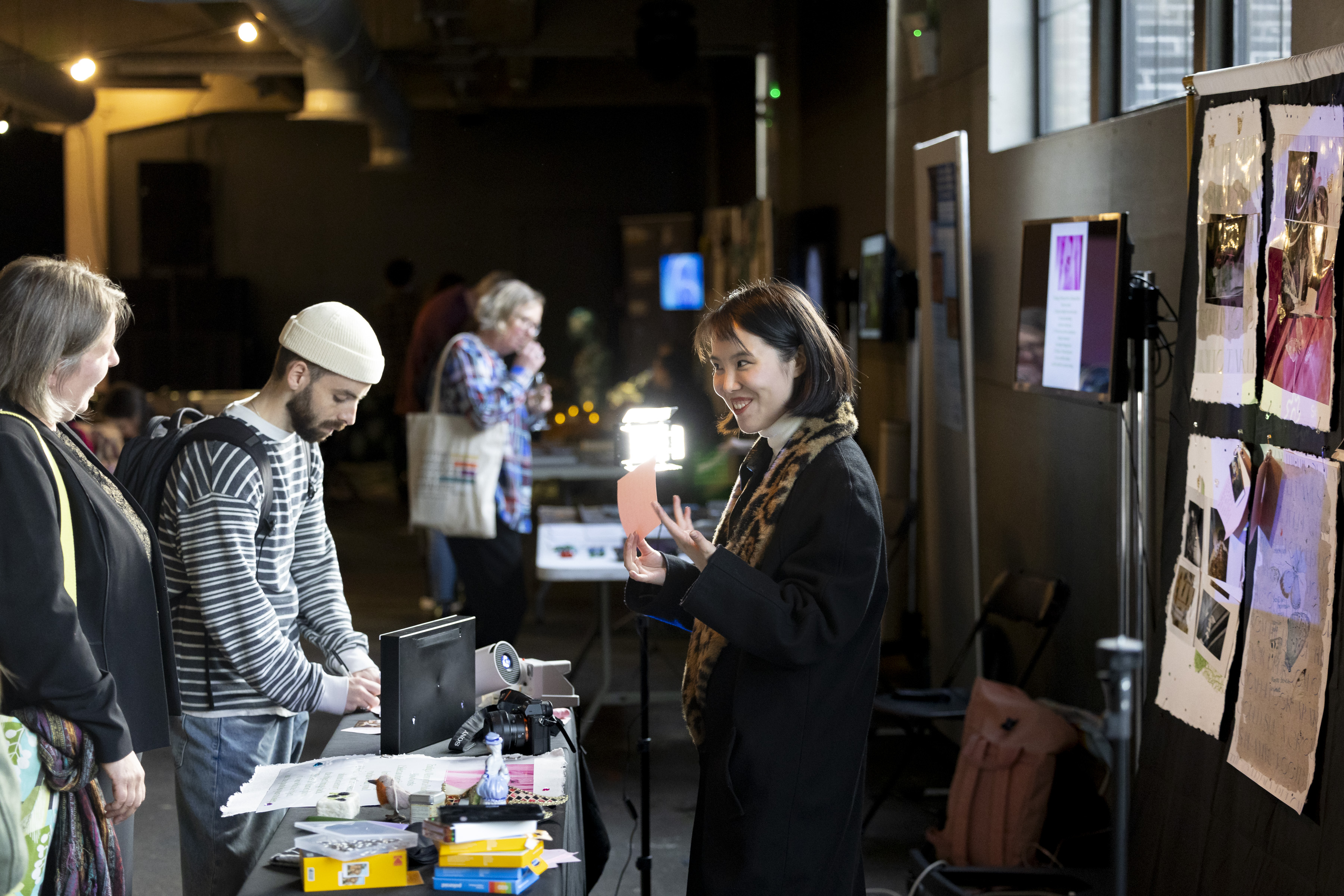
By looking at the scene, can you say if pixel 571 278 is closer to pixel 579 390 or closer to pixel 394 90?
pixel 579 390

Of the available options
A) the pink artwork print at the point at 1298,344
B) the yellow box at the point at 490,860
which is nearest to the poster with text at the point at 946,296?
the pink artwork print at the point at 1298,344

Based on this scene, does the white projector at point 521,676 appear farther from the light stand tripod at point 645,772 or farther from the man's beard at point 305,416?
the man's beard at point 305,416

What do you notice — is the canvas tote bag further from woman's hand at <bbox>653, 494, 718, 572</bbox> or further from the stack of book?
the stack of book

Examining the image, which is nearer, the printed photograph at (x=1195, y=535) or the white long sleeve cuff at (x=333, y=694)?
the white long sleeve cuff at (x=333, y=694)

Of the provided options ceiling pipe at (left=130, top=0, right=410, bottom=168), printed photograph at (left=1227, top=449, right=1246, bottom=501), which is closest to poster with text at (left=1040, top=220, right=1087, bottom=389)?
printed photograph at (left=1227, top=449, right=1246, bottom=501)

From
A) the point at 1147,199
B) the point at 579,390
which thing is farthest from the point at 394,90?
the point at 1147,199

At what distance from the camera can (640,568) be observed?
2.13m

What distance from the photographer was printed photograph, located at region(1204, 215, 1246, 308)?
8.02ft

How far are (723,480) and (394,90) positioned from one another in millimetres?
5077

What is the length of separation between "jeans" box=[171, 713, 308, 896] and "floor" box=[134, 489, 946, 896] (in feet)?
4.65

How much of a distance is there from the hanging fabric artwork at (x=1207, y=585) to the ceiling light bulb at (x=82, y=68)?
7065 mm

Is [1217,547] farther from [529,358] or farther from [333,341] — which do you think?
[529,358]

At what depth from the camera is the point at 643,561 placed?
2.13 metres

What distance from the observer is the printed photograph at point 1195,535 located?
8.46 feet
